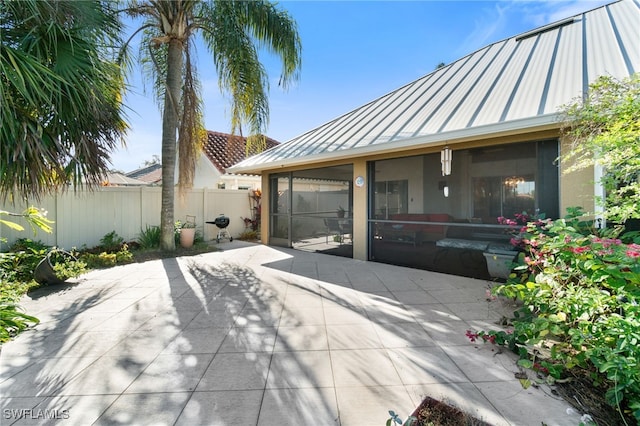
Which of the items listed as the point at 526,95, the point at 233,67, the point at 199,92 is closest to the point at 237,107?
the point at 233,67

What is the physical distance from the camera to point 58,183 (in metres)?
4.48

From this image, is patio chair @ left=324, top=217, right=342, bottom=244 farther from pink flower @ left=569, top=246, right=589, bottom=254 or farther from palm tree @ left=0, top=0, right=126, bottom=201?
pink flower @ left=569, top=246, right=589, bottom=254

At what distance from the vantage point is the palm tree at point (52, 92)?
3.33 meters

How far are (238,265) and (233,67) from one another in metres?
4.69

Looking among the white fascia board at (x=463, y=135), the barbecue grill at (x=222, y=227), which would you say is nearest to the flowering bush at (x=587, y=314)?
the white fascia board at (x=463, y=135)

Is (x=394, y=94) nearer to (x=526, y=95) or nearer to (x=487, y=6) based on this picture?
(x=487, y=6)

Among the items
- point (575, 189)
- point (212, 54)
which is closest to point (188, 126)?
point (212, 54)

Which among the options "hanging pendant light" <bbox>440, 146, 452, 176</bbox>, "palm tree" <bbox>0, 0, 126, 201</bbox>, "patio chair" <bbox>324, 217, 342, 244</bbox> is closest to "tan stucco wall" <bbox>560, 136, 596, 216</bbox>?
"hanging pendant light" <bbox>440, 146, 452, 176</bbox>

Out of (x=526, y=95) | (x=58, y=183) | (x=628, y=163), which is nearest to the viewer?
(x=628, y=163)

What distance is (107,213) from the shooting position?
8.20 meters

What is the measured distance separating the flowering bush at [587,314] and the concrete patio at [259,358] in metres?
0.34

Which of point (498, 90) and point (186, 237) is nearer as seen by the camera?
point (498, 90)

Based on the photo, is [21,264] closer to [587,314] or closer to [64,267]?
[64,267]

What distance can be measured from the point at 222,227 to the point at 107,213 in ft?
10.9
